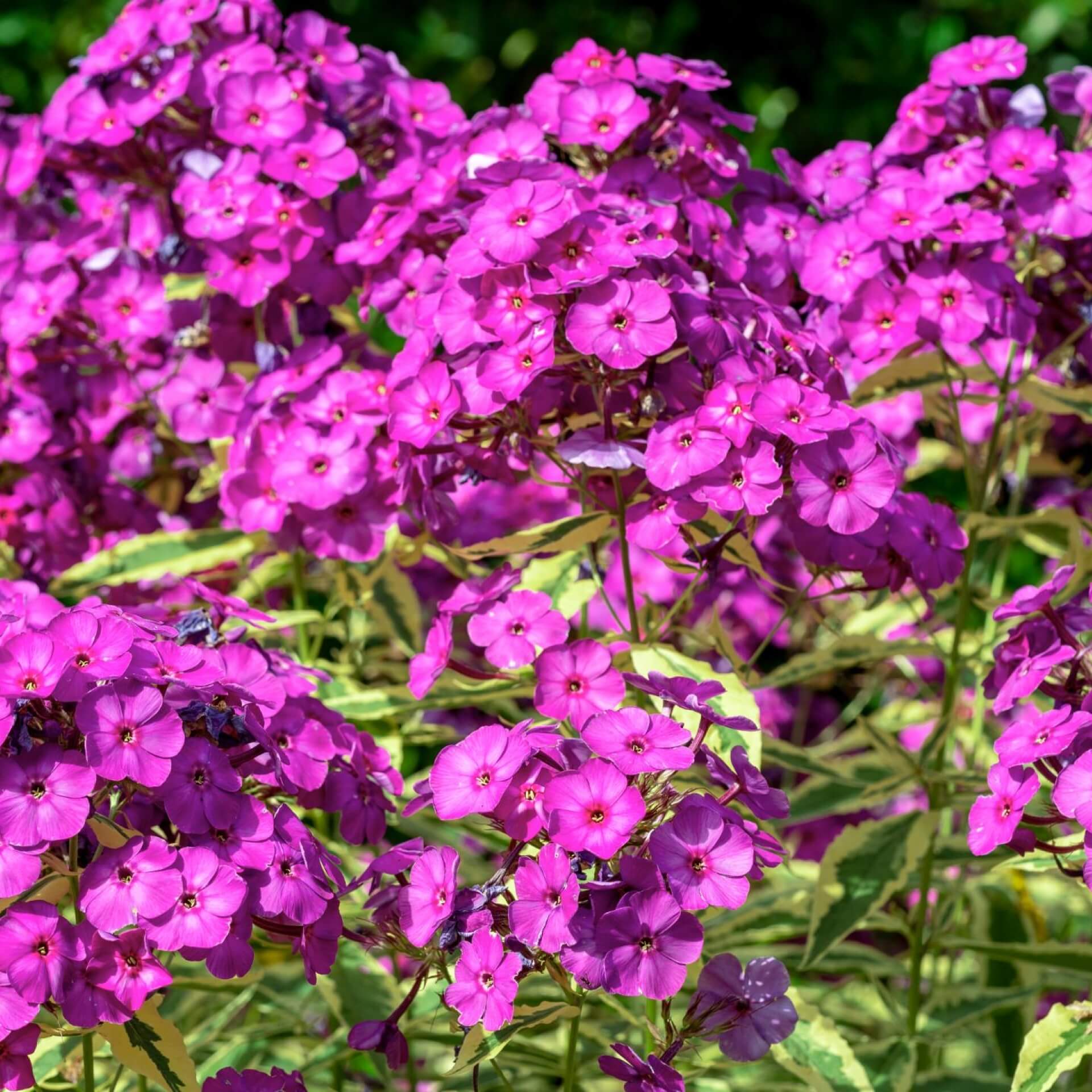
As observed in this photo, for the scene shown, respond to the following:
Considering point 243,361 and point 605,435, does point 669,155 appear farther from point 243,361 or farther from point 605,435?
point 243,361

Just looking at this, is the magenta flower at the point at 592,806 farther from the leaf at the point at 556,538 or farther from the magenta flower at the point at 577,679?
the leaf at the point at 556,538

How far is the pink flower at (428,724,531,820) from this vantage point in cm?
159

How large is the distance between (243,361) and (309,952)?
45.1 inches

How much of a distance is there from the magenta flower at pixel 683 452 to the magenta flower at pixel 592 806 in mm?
371

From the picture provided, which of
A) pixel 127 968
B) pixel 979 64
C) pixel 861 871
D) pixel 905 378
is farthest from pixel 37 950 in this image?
pixel 979 64

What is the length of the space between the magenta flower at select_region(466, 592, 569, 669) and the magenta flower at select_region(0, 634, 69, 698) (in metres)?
0.52

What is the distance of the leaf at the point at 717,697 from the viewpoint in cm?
186

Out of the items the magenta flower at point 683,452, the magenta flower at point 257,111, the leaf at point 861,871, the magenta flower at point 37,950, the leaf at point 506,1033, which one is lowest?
the leaf at point 861,871

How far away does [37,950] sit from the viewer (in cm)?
152

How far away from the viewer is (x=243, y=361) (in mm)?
2549

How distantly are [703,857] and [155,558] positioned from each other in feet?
4.24

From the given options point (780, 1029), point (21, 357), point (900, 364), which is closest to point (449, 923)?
point (780, 1029)

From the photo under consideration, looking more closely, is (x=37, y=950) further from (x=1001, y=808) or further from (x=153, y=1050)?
(x=1001, y=808)

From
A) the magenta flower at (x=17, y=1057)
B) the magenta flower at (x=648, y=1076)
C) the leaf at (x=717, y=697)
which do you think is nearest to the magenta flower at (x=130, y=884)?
the magenta flower at (x=17, y=1057)
